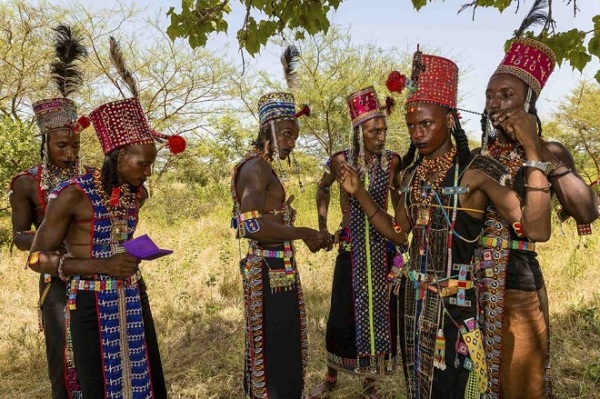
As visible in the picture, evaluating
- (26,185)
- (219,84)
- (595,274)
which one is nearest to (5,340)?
(26,185)

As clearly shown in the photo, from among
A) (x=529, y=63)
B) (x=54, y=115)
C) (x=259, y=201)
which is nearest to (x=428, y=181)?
(x=529, y=63)

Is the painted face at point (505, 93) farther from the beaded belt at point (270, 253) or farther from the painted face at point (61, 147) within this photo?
the painted face at point (61, 147)

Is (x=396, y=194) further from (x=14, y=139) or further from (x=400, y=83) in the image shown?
(x=14, y=139)

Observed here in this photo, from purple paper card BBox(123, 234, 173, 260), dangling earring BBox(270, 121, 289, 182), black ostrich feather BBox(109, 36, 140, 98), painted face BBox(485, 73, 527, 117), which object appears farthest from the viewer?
dangling earring BBox(270, 121, 289, 182)

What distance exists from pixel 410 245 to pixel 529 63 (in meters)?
1.16

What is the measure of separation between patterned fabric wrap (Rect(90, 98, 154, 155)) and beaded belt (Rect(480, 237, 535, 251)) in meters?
1.85

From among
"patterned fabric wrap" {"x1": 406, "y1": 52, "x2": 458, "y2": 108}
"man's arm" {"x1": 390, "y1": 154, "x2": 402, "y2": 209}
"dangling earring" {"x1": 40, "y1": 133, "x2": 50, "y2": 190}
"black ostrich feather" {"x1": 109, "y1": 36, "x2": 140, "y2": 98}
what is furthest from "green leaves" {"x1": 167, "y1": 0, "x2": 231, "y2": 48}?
"patterned fabric wrap" {"x1": 406, "y1": 52, "x2": 458, "y2": 108}

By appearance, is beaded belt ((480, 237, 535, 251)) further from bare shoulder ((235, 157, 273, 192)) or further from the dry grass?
the dry grass

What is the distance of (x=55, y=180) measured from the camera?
10.6 ft

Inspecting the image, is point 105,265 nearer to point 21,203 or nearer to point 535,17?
point 21,203

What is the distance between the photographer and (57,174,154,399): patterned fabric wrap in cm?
250

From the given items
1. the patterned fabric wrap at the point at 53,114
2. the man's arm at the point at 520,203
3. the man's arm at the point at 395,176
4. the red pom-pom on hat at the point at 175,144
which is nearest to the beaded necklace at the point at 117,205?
the red pom-pom on hat at the point at 175,144

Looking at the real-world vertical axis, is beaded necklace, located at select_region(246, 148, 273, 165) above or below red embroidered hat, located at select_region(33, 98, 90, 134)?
below

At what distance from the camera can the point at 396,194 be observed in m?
4.03
